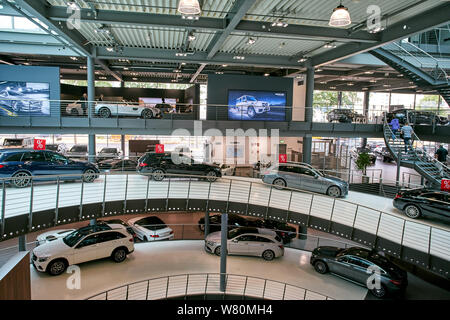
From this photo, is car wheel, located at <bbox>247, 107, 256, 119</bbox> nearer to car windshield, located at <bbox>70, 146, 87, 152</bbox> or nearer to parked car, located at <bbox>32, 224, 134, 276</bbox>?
parked car, located at <bbox>32, 224, 134, 276</bbox>

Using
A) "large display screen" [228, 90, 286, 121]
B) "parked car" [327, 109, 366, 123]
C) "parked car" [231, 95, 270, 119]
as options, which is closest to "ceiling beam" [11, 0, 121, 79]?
"large display screen" [228, 90, 286, 121]

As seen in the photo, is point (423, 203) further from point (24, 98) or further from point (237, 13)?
point (24, 98)

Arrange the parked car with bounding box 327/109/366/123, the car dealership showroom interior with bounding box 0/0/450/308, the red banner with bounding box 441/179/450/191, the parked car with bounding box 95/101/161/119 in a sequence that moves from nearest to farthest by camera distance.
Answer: the car dealership showroom interior with bounding box 0/0/450/308, the red banner with bounding box 441/179/450/191, the parked car with bounding box 95/101/161/119, the parked car with bounding box 327/109/366/123

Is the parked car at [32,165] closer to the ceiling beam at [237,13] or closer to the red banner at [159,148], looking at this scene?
the red banner at [159,148]

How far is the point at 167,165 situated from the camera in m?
12.1

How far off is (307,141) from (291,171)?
6289 mm

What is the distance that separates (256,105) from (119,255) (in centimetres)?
1160

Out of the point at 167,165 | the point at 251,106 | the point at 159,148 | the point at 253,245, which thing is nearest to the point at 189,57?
the point at 251,106

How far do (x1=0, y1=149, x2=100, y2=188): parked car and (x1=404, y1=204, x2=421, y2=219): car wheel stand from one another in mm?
9814

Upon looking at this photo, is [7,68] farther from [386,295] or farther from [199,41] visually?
[386,295]

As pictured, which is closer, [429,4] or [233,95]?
[429,4]

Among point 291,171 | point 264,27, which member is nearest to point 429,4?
point 264,27

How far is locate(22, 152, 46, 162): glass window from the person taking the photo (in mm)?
10117

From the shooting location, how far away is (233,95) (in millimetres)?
19266
